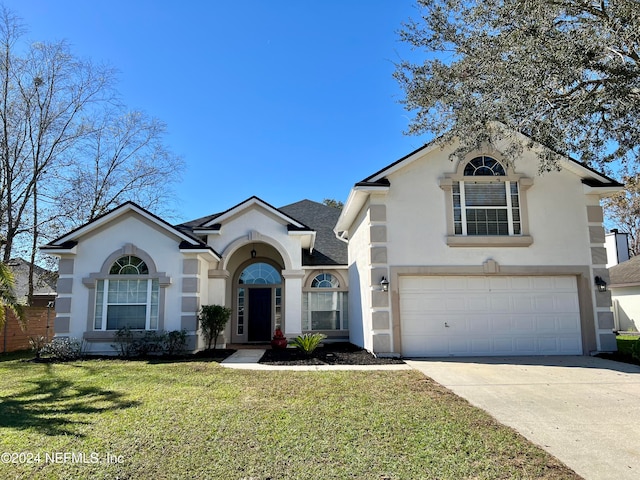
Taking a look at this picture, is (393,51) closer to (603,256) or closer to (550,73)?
(550,73)

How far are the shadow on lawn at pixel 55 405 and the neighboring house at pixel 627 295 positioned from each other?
911 inches

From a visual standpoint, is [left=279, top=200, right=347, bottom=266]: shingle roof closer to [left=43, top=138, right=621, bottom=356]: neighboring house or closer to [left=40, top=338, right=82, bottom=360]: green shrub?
[left=43, top=138, right=621, bottom=356]: neighboring house

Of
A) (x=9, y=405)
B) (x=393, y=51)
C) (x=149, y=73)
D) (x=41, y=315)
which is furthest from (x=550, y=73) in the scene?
(x=41, y=315)

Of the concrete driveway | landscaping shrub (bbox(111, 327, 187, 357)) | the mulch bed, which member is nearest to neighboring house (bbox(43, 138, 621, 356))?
landscaping shrub (bbox(111, 327, 187, 357))

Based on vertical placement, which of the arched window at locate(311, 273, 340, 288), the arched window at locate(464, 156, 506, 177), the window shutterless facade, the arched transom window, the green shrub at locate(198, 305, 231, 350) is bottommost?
the green shrub at locate(198, 305, 231, 350)

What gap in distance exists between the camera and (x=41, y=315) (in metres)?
17.0

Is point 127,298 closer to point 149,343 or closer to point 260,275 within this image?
point 149,343

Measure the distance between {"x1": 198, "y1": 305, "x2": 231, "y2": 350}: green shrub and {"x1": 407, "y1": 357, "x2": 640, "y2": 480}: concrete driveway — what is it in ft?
20.4

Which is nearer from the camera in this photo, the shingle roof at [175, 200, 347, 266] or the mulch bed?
the mulch bed

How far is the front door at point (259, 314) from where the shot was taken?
58.5ft

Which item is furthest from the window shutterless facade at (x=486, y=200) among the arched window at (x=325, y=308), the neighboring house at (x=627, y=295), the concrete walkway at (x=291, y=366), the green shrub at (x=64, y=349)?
the neighboring house at (x=627, y=295)

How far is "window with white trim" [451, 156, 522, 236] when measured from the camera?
12500 mm

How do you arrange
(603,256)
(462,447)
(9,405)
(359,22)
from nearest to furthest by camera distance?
(462,447) → (9,405) → (603,256) → (359,22)

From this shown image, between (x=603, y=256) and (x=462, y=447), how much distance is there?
1025cm
